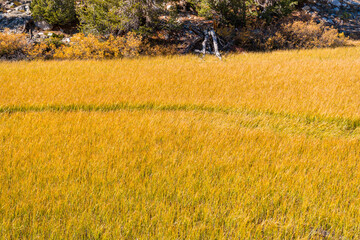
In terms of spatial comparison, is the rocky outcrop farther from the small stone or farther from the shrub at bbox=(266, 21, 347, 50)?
the small stone

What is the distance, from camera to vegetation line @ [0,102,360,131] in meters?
5.10

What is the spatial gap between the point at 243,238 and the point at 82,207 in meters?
1.50

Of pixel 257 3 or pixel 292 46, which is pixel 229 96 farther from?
pixel 257 3

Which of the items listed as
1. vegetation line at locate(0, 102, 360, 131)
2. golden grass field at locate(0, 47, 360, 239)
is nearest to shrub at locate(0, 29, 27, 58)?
golden grass field at locate(0, 47, 360, 239)

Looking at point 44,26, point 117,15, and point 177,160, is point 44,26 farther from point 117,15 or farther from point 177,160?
point 177,160

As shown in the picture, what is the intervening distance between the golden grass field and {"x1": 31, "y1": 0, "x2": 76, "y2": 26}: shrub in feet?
28.9

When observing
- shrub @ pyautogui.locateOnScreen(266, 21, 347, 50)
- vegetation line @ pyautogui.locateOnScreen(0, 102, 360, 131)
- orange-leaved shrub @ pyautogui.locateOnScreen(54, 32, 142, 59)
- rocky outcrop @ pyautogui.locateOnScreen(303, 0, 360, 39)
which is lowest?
vegetation line @ pyautogui.locateOnScreen(0, 102, 360, 131)

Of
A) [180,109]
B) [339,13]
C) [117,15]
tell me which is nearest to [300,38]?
[339,13]

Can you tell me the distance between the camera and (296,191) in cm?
266

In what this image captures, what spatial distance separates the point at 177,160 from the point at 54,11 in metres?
14.6

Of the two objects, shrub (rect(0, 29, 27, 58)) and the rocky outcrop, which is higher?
the rocky outcrop

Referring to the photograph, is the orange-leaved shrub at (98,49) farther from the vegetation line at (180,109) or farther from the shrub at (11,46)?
the vegetation line at (180,109)

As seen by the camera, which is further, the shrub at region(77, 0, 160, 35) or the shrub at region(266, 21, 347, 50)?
the shrub at region(266, 21, 347, 50)

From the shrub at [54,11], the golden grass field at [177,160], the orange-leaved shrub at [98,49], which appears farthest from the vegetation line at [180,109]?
the shrub at [54,11]
